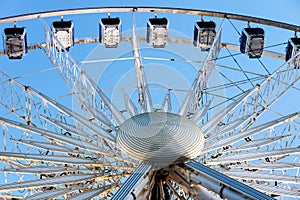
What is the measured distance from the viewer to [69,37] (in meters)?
28.9

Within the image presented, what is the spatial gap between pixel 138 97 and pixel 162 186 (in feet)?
25.8

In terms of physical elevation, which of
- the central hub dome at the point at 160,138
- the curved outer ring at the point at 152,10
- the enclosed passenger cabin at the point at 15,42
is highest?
the curved outer ring at the point at 152,10

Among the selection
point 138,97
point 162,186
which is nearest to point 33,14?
point 138,97

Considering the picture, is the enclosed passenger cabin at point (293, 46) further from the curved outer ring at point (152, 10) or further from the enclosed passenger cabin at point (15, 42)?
the enclosed passenger cabin at point (15, 42)

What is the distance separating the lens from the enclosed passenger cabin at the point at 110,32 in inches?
1150

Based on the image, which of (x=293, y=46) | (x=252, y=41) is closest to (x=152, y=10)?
(x=252, y=41)

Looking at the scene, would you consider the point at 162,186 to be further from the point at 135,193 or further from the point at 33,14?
the point at 33,14

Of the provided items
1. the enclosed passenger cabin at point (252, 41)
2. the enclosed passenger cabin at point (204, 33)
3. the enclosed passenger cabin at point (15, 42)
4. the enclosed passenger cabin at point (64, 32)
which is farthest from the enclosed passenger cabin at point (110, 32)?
the enclosed passenger cabin at point (252, 41)

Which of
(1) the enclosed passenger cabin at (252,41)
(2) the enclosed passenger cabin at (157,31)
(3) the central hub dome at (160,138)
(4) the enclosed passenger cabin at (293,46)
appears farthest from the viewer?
(2) the enclosed passenger cabin at (157,31)

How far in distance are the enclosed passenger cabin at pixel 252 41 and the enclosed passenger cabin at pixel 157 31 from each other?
364 cm

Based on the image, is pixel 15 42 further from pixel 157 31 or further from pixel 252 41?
pixel 252 41

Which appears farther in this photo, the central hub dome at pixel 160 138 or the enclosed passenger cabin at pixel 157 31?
the enclosed passenger cabin at pixel 157 31

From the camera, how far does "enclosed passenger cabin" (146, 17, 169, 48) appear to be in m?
29.9

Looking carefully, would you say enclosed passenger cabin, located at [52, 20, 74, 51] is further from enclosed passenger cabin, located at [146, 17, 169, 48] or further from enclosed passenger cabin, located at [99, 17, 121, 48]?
enclosed passenger cabin, located at [146, 17, 169, 48]
